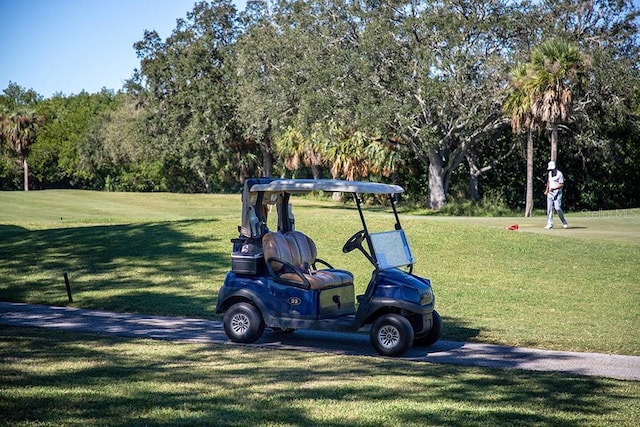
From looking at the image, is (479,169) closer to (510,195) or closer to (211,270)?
(510,195)

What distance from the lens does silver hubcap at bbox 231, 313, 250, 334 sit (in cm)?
1054

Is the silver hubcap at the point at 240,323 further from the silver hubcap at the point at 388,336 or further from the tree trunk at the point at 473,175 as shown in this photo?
the tree trunk at the point at 473,175

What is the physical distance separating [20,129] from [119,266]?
54.4 meters

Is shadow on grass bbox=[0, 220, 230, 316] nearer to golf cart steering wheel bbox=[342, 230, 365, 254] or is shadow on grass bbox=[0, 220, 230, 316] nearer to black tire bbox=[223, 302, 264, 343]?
black tire bbox=[223, 302, 264, 343]

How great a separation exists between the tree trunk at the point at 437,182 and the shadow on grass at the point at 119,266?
17.2 m

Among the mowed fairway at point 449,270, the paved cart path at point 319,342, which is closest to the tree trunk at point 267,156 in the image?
the mowed fairway at point 449,270

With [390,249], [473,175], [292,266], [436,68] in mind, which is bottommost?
[292,266]

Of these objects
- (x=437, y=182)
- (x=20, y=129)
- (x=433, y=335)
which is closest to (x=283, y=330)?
(x=433, y=335)

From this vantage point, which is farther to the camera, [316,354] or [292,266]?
[292,266]

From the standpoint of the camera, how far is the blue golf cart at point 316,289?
10.0 meters

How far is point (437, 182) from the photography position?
1484 inches

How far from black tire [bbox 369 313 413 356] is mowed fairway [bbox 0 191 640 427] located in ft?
0.97

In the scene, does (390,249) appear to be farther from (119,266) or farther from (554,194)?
(554,194)

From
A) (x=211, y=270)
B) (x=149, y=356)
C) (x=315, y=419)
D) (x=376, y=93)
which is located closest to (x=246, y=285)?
(x=149, y=356)
